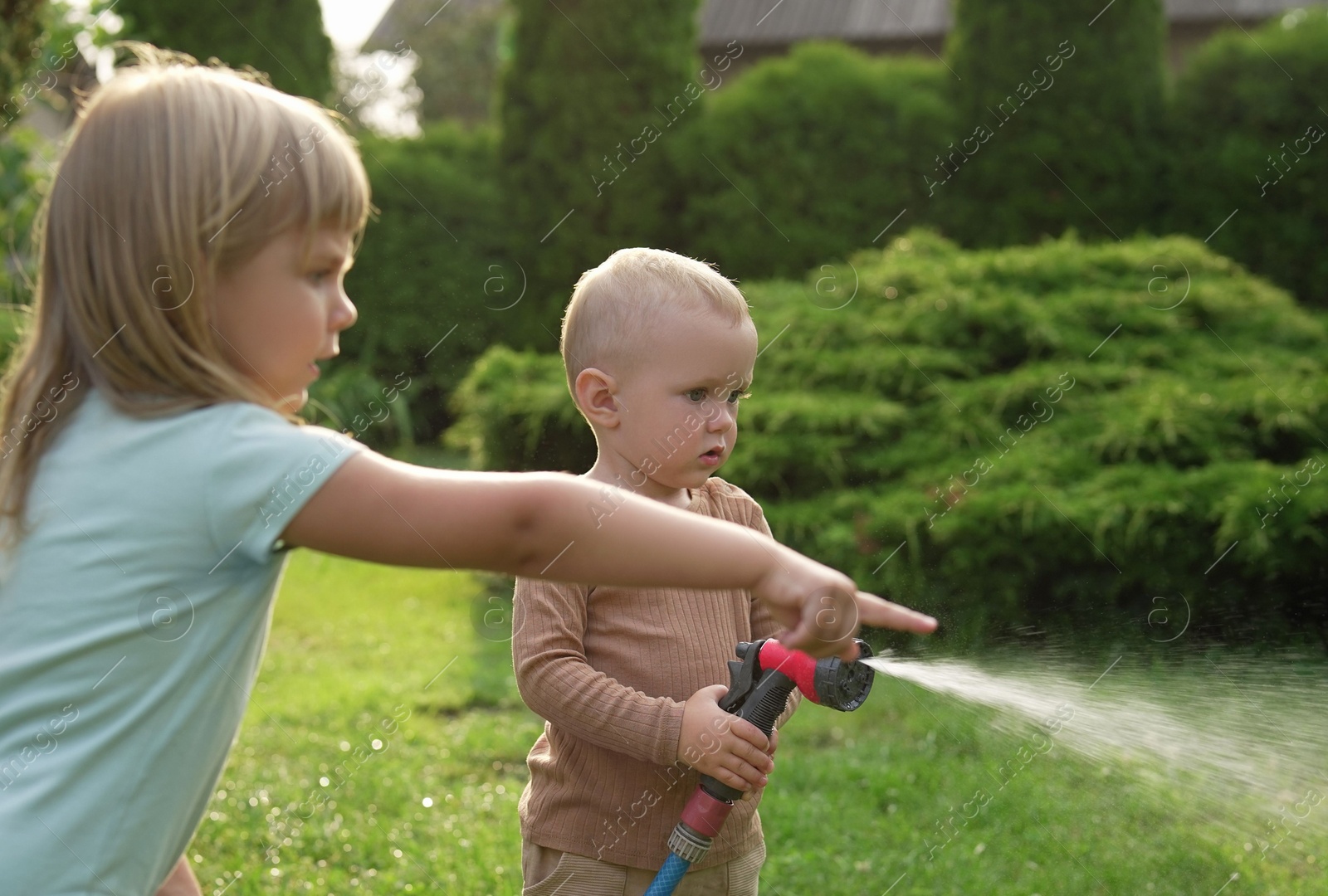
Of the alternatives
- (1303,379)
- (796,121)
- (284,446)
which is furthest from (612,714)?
(796,121)

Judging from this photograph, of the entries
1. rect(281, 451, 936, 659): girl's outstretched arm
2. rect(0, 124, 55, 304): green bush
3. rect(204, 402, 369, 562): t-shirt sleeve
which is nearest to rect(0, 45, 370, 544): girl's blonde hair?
rect(204, 402, 369, 562): t-shirt sleeve

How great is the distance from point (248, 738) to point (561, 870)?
3.03 m

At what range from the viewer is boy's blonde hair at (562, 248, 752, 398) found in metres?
2.16

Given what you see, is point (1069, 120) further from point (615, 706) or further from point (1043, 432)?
point (615, 706)

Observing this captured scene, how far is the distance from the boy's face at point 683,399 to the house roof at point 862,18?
64.4 ft

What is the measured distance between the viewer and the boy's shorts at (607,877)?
2043mm

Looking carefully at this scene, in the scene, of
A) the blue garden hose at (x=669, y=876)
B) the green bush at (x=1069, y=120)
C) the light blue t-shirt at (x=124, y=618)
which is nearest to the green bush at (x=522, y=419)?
the green bush at (x=1069, y=120)

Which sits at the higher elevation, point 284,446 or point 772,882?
point 284,446

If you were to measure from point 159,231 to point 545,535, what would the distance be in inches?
21.3

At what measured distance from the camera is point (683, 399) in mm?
2148

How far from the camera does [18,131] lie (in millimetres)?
7309

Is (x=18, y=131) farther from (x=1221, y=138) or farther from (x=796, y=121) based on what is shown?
(x=1221, y=138)

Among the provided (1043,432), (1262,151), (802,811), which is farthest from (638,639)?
(1262,151)

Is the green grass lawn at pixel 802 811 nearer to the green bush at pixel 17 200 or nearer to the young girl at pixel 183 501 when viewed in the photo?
the young girl at pixel 183 501
